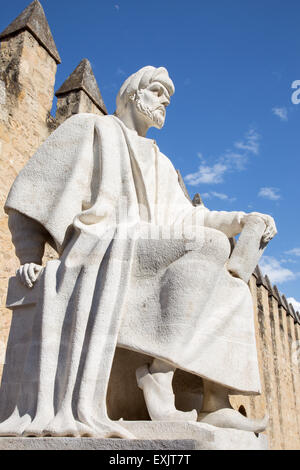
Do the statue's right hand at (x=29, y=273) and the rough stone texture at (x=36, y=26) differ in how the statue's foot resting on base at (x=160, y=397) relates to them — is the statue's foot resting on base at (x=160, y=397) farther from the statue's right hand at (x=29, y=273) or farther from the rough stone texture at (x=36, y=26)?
the rough stone texture at (x=36, y=26)

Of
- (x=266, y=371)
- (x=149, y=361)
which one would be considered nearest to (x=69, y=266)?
(x=149, y=361)

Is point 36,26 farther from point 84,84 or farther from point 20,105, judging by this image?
point 20,105

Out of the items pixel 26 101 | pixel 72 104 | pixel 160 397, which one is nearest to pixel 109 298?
pixel 160 397

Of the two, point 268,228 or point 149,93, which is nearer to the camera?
point 268,228

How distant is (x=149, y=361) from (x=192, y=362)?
0.30 metres

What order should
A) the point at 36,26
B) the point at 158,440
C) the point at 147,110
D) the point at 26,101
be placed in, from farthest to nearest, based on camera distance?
the point at 36,26
the point at 26,101
the point at 147,110
the point at 158,440

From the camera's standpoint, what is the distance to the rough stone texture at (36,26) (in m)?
7.95

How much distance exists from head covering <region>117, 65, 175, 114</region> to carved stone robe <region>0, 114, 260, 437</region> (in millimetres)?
573

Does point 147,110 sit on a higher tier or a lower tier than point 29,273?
higher

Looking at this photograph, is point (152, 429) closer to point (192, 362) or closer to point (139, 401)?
point (192, 362)

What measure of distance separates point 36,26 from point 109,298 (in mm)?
6913

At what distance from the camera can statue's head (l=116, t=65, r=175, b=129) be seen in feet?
10.6

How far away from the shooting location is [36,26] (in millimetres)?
8086

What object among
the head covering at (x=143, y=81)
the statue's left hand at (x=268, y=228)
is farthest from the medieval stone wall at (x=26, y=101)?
the statue's left hand at (x=268, y=228)
